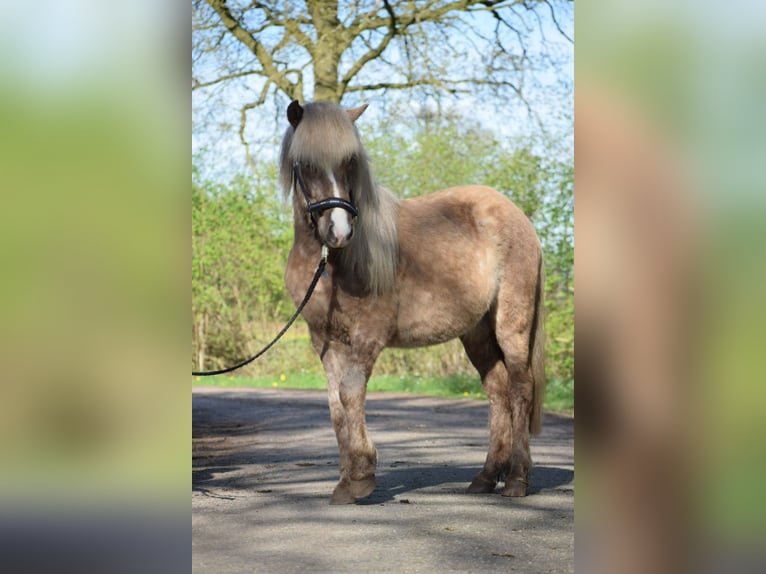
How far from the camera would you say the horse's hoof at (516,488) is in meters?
5.48

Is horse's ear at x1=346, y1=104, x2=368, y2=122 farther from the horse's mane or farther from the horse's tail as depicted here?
the horse's tail

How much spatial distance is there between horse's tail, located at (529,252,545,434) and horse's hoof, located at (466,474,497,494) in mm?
495

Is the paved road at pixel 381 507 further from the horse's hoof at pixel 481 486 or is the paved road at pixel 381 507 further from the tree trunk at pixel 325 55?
the tree trunk at pixel 325 55

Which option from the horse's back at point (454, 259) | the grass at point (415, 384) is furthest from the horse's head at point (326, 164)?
the grass at point (415, 384)

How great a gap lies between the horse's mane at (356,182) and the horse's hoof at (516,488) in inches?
57.3

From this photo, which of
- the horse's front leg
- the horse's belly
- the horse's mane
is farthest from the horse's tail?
the horse's front leg

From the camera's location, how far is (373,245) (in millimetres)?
5188

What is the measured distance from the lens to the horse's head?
4719 mm
